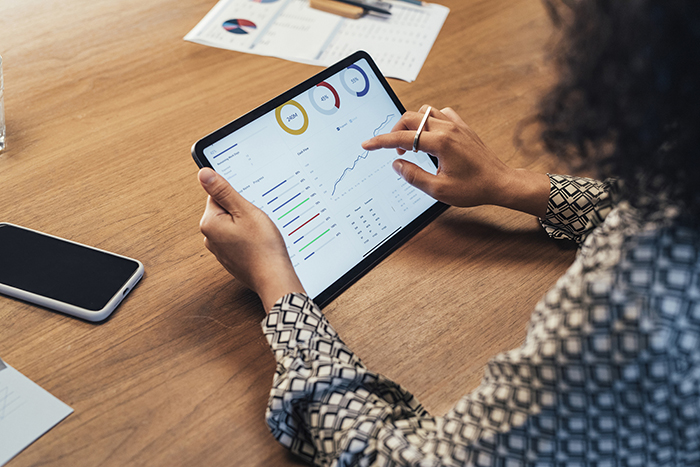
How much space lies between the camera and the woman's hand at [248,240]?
631 mm

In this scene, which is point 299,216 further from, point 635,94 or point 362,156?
point 635,94

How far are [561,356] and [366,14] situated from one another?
1056mm

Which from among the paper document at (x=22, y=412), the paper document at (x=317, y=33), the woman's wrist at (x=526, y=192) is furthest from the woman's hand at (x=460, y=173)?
the paper document at (x=22, y=412)

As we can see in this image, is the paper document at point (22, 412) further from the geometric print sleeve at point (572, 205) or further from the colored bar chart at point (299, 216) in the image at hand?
the geometric print sleeve at point (572, 205)

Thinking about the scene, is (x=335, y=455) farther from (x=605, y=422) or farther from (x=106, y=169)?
(x=106, y=169)

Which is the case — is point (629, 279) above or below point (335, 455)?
above

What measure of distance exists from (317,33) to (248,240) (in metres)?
0.73

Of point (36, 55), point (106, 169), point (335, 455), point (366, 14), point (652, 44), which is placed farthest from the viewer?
point (366, 14)

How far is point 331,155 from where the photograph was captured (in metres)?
0.76

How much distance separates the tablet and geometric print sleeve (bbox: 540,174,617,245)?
17cm

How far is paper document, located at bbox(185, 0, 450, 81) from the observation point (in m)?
1.14

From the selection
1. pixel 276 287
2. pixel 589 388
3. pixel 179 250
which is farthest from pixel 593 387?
pixel 179 250

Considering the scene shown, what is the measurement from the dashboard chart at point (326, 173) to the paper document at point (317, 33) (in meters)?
0.34

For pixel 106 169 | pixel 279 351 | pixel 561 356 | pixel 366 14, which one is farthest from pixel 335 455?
pixel 366 14
